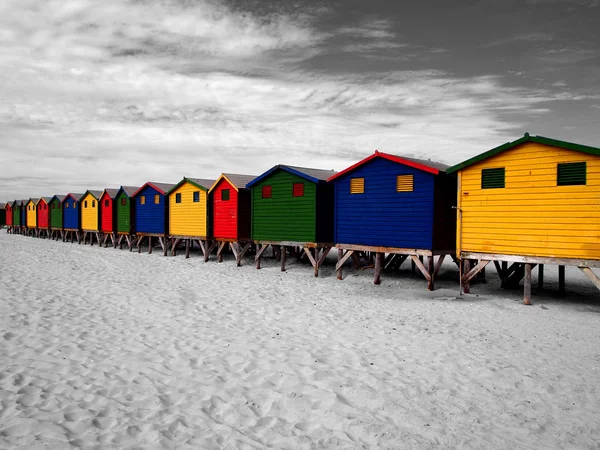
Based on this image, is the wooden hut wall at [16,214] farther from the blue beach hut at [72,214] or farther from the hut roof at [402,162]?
the hut roof at [402,162]

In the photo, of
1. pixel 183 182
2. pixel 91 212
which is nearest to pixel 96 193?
pixel 91 212

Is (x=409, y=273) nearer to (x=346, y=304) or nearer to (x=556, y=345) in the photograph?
(x=346, y=304)

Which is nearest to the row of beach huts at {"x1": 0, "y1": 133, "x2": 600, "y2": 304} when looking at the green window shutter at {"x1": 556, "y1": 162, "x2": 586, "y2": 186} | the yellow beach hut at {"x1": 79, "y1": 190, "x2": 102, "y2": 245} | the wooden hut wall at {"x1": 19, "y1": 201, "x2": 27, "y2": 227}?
the green window shutter at {"x1": 556, "y1": 162, "x2": 586, "y2": 186}

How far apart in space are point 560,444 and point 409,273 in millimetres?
15141

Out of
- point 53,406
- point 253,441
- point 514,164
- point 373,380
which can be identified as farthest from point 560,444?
→ point 514,164

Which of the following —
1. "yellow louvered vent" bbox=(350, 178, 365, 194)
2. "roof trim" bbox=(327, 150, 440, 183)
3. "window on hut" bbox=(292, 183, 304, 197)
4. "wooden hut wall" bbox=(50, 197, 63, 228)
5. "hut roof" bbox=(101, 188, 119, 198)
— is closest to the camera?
"roof trim" bbox=(327, 150, 440, 183)

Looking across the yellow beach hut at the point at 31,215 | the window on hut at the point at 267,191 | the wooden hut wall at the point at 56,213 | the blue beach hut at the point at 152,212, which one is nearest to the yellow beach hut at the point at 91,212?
the wooden hut wall at the point at 56,213

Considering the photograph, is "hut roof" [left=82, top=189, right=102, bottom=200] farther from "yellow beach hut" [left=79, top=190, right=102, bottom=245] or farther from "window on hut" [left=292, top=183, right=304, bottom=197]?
"window on hut" [left=292, top=183, right=304, bottom=197]

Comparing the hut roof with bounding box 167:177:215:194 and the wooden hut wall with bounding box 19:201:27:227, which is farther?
the wooden hut wall with bounding box 19:201:27:227

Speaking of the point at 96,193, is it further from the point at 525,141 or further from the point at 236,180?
the point at 525,141

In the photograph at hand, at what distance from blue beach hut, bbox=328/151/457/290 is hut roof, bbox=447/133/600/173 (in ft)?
3.78

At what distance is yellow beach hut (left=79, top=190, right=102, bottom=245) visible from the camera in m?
38.6

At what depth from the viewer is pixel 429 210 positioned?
620 inches

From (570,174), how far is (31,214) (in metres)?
58.6
